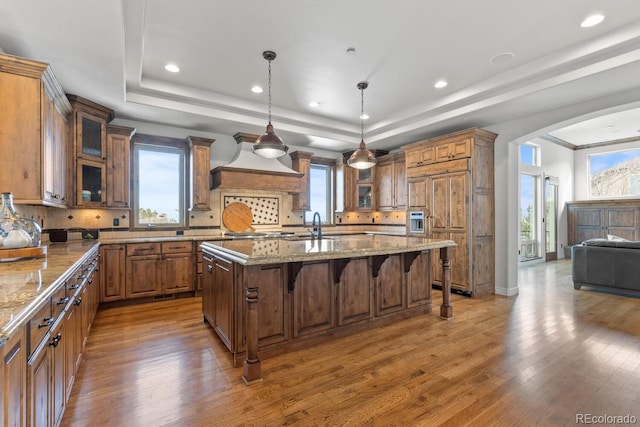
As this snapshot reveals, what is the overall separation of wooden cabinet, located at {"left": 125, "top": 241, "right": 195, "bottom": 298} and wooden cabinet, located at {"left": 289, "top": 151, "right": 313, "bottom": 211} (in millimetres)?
2277

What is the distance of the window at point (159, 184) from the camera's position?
4.90 meters

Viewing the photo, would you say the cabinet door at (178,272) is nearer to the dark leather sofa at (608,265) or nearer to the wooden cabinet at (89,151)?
the wooden cabinet at (89,151)

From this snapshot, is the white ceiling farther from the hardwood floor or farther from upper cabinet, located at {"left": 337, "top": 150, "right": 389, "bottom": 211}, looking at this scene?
the hardwood floor

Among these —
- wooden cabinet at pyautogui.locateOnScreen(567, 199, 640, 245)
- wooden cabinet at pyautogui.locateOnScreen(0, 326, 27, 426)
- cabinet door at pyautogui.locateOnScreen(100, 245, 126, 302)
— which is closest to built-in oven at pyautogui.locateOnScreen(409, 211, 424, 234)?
cabinet door at pyautogui.locateOnScreen(100, 245, 126, 302)

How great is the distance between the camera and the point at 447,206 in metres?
4.99

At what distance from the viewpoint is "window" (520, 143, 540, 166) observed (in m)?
7.48

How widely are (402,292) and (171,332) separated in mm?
2624

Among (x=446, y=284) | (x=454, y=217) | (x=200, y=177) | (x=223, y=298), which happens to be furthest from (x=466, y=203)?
(x=200, y=177)

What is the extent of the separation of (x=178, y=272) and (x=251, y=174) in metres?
1.97

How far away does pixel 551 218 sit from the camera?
8.37 metres

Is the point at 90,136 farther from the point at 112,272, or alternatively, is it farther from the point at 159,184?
the point at 112,272

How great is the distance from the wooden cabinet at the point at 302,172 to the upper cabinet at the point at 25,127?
3926mm

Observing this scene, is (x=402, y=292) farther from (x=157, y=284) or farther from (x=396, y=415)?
(x=157, y=284)

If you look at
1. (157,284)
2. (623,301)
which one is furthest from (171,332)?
(623,301)
